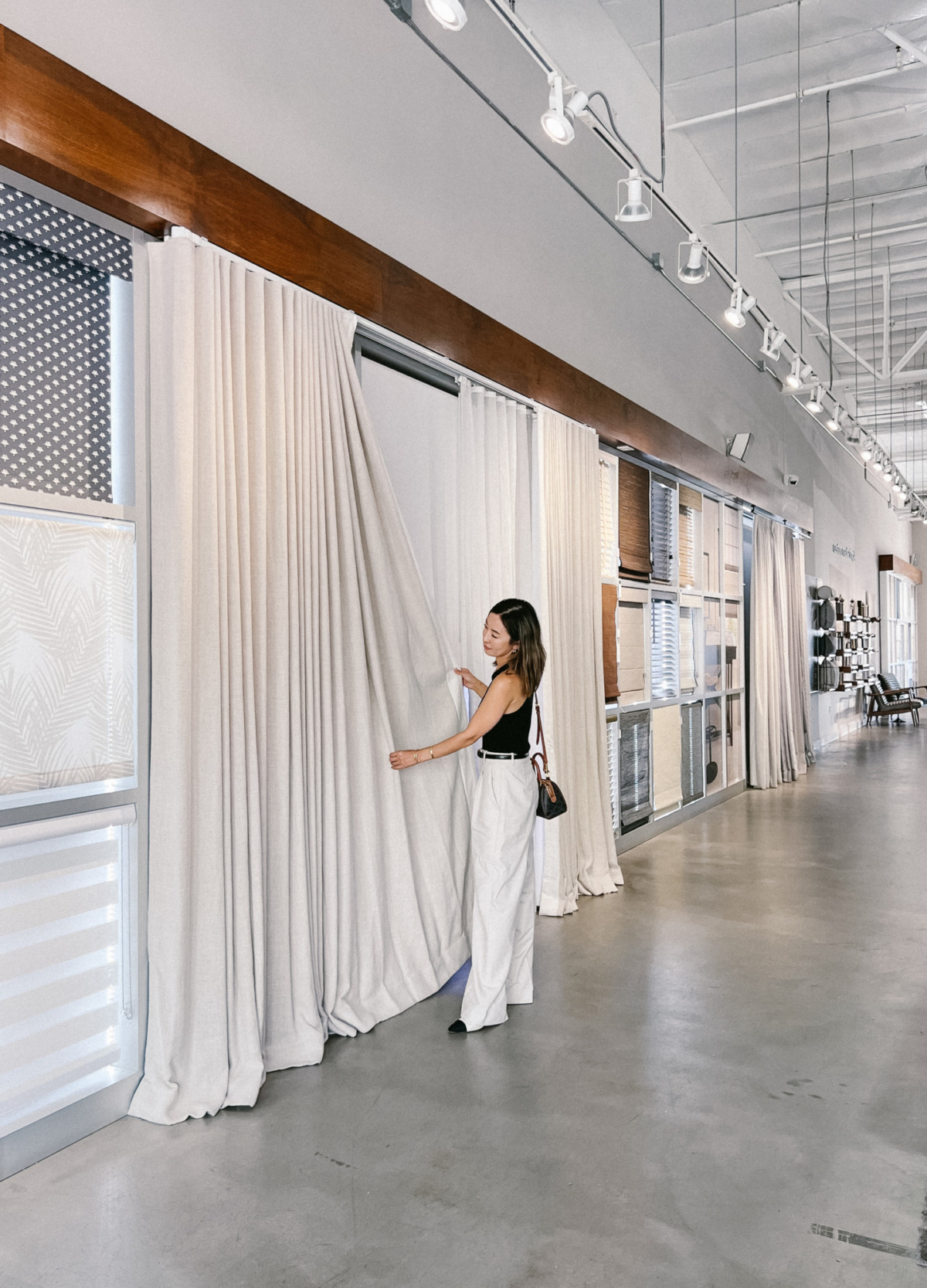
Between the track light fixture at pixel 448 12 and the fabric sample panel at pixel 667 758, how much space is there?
5172mm

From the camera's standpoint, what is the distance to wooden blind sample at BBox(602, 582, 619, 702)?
6.15m

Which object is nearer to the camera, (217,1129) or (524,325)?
(217,1129)

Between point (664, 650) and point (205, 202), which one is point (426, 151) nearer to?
point (205, 202)

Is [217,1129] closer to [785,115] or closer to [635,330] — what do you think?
[635,330]

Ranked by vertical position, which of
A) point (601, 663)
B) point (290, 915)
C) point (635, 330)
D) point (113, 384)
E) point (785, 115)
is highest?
point (785, 115)

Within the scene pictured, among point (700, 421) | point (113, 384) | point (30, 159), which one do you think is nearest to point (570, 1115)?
point (113, 384)

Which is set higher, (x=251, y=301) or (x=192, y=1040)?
(x=251, y=301)

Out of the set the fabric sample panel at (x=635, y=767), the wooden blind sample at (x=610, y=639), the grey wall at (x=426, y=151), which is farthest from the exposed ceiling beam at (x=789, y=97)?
the fabric sample panel at (x=635, y=767)

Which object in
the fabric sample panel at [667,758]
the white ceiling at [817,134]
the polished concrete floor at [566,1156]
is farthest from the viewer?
the fabric sample panel at [667,758]

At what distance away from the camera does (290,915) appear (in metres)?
3.24

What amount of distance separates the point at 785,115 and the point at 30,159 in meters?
7.00

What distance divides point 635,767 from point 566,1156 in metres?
4.35

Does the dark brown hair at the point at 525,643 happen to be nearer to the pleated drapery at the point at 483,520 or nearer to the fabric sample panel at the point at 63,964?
the pleated drapery at the point at 483,520

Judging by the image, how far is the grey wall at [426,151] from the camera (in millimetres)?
3037
